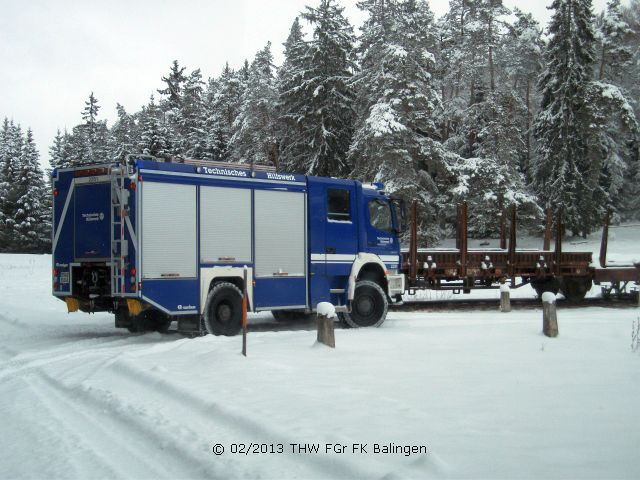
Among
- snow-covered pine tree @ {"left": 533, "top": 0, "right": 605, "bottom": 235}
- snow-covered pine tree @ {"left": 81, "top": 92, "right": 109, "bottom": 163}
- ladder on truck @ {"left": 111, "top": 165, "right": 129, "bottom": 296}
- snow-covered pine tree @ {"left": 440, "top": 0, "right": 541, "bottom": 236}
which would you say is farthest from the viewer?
snow-covered pine tree @ {"left": 81, "top": 92, "right": 109, "bottom": 163}

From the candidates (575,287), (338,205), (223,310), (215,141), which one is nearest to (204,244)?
(223,310)

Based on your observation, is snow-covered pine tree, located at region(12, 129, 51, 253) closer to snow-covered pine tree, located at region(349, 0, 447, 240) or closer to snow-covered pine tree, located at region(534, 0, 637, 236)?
snow-covered pine tree, located at region(349, 0, 447, 240)

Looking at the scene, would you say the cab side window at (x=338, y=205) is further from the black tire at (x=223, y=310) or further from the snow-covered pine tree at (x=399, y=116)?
the snow-covered pine tree at (x=399, y=116)

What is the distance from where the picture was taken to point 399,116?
33219 millimetres

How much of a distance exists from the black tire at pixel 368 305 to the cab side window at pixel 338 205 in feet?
4.88

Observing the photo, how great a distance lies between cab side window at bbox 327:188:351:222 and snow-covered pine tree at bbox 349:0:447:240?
18120 millimetres

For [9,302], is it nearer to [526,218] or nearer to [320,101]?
[320,101]

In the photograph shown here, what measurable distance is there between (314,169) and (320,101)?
13.4ft

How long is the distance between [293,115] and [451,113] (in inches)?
510

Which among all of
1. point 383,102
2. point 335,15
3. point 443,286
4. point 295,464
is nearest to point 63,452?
point 295,464

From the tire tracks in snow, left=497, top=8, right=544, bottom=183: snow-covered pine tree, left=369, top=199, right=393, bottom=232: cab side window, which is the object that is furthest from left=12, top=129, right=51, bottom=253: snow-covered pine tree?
the tire tracks in snow

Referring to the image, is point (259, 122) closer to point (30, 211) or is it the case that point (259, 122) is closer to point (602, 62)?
point (602, 62)

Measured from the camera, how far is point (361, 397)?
664cm

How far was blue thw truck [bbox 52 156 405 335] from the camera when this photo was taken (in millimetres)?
11125
